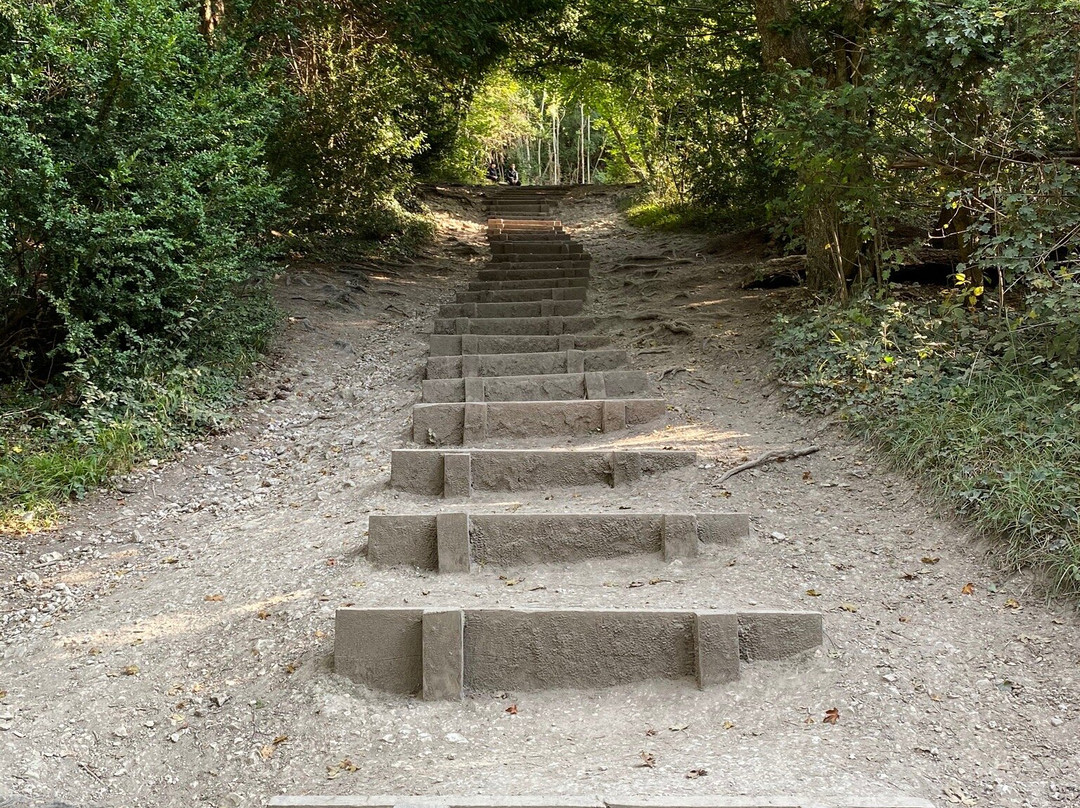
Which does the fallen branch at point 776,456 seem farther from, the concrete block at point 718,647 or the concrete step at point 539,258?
the concrete step at point 539,258

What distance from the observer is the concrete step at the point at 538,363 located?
6.80m

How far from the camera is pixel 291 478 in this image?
18.4 ft

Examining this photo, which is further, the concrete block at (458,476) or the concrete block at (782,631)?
the concrete block at (458,476)

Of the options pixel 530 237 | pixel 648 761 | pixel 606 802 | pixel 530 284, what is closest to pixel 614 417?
pixel 648 761

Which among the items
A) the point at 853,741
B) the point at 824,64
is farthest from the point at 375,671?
the point at 824,64

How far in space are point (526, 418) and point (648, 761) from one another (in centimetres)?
300

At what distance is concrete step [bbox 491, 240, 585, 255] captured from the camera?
1155 cm

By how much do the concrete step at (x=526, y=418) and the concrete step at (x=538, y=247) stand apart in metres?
5.88

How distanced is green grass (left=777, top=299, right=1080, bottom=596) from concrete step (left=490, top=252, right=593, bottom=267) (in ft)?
15.6

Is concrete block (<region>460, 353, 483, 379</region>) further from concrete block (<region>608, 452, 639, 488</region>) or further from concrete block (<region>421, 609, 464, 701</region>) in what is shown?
concrete block (<region>421, 609, 464, 701</region>)

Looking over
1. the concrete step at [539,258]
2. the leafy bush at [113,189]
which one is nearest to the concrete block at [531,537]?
the leafy bush at [113,189]

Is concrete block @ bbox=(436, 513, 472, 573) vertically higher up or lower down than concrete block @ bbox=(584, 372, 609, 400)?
lower down

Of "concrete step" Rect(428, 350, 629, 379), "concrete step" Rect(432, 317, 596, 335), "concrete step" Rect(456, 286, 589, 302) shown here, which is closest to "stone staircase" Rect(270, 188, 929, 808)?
"concrete step" Rect(428, 350, 629, 379)

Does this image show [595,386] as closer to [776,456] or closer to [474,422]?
A: [474,422]
